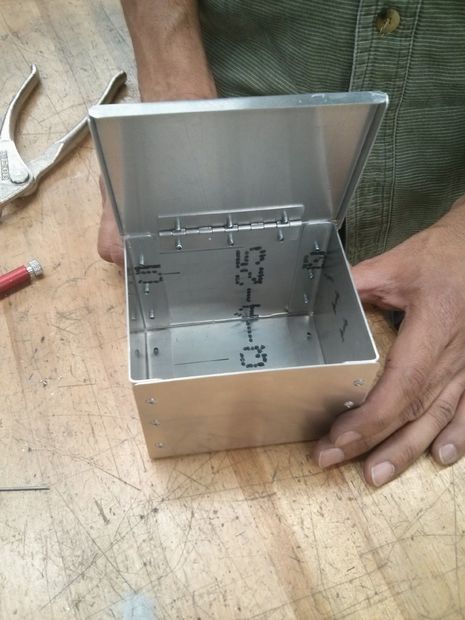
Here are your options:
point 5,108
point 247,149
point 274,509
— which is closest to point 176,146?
point 247,149

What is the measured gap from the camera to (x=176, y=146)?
1.23ft

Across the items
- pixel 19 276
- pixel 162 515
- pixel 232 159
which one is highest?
pixel 232 159

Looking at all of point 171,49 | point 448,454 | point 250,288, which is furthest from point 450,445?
point 171,49

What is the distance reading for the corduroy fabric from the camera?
15.6 inches

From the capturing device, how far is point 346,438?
40 cm

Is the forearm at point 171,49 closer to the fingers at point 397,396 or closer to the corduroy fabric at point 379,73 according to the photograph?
the corduroy fabric at point 379,73

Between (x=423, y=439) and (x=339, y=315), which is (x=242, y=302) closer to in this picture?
(x=339, y=315)

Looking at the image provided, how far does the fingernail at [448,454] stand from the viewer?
0.43 metres

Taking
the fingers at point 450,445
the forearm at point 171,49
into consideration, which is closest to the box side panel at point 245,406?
the fingers at point 450,445

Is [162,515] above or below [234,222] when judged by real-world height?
below

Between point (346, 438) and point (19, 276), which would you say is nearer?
point (346, 438)

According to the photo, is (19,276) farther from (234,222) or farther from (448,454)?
(448,454)

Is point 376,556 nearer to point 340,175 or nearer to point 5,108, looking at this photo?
point 340,175

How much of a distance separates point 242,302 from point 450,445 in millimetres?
249
